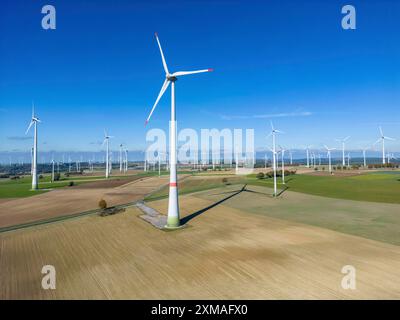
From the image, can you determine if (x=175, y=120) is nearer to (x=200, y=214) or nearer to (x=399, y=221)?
(x=200, y=214)

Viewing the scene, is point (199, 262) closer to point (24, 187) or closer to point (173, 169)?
point (173, 169)

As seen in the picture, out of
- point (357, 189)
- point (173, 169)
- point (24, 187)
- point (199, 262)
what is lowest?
point (199, 262)

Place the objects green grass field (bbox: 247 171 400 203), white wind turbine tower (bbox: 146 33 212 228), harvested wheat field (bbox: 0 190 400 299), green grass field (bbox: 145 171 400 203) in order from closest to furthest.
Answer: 1. harvested wheat field (bbox: 0 190 400 299)
2. white wind turbine tower (bbox: 146 33 212 228)
3. green grass field (bbox: 247 171 400 203)
4. green grass field (bbox: 145 171 400 203)

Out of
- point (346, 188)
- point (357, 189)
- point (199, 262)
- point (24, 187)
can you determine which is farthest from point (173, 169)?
point (24, 187)

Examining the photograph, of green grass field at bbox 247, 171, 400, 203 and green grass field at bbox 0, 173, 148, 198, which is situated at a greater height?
green grass field at bbox 247, 171, 400, 203

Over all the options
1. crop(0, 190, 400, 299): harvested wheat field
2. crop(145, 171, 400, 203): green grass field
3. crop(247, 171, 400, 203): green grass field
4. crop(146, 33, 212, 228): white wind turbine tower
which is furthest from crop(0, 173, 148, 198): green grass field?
crop(247, 171, 400, 203): green grass field

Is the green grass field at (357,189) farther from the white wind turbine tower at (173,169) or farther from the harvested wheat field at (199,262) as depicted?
the white wind turbine tower at (173,169)

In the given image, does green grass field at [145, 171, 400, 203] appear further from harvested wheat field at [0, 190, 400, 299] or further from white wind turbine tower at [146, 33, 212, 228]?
harvested wheat field at [0, 190, 400, 299]
